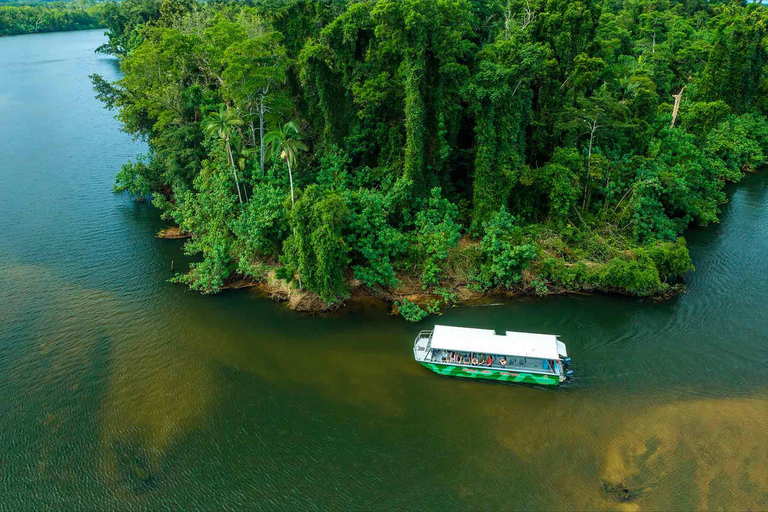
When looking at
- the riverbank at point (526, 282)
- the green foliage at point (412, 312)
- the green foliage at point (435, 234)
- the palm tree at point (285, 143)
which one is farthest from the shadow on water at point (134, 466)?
the green foliage at point (435, 234)

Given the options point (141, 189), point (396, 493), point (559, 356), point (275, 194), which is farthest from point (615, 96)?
point (141, 189)

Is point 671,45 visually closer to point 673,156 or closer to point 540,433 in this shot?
point 673,156

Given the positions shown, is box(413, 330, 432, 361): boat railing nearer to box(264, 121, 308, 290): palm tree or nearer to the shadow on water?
box(264, 121, 308, 290): palm tree

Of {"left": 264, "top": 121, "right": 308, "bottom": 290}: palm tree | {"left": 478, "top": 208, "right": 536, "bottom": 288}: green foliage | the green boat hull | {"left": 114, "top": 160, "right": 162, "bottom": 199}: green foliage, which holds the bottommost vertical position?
the green boat hull

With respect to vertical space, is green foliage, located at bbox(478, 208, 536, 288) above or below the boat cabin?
above

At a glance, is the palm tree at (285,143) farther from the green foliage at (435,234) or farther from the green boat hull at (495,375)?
the green boat hull at (495,375)

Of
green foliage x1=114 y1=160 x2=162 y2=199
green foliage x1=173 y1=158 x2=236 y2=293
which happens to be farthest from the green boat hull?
green foliage x1=114 y1=160 x2=162 y2=199
